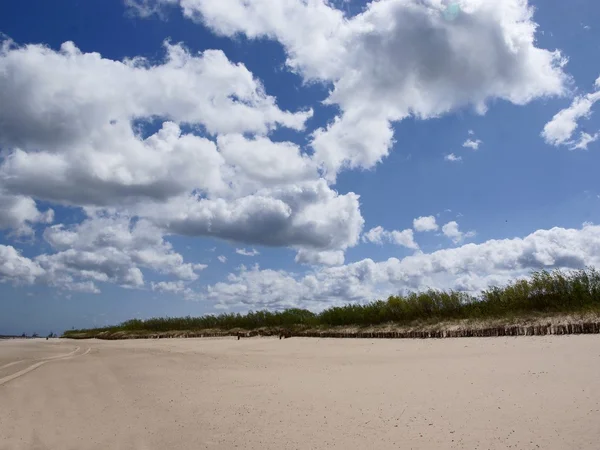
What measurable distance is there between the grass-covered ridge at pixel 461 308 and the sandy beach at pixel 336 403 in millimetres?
4251

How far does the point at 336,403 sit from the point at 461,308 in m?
11.7

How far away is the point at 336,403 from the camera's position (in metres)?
5.68

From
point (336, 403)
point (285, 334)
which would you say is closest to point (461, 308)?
point (285, 334)

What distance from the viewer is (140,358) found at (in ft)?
40.0

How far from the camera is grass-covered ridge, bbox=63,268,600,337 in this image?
1297 centimetres

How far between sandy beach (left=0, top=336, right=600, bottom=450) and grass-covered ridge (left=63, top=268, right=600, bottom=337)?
425 centimetres

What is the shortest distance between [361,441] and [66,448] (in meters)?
3.24

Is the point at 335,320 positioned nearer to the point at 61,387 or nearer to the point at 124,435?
the point at 61,387

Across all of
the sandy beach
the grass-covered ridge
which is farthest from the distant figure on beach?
the sandy beach

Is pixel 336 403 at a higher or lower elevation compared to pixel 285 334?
higher

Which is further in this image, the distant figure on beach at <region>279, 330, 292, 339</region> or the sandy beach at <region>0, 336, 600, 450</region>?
the distant figure on beach at <region>279, 330, 292, 339</region>

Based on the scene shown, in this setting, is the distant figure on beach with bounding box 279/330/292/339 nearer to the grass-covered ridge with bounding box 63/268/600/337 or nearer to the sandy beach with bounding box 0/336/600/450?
the grass-covered ridge with bounding box 63/268/600/337

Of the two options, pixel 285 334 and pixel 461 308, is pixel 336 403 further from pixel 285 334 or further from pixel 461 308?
pixel 285 334

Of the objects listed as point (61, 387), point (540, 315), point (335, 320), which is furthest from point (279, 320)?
point (61, 387)
